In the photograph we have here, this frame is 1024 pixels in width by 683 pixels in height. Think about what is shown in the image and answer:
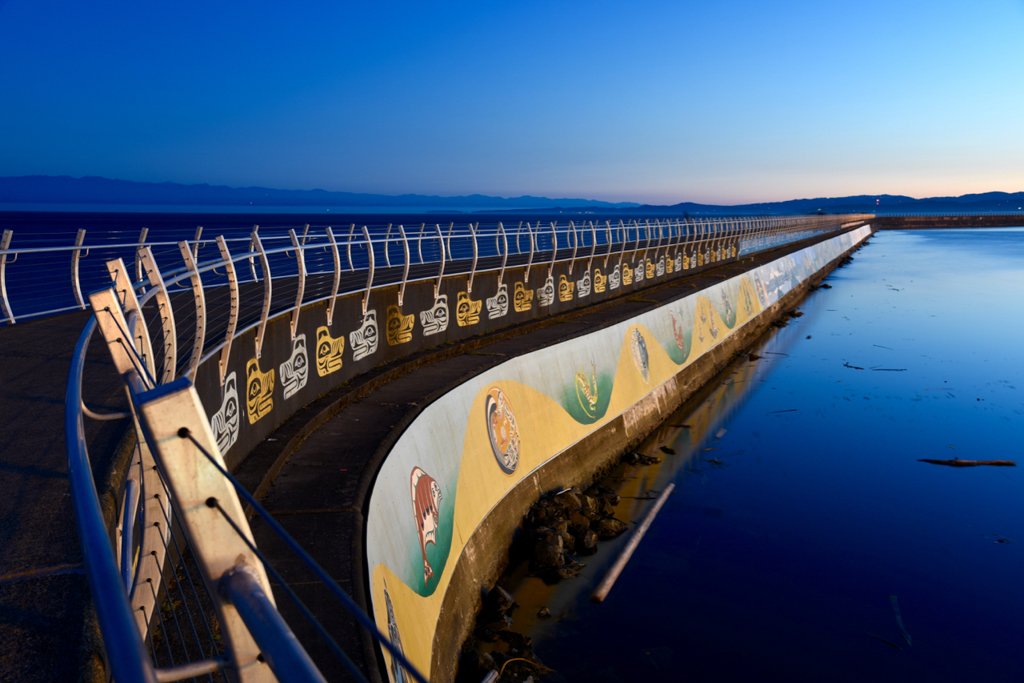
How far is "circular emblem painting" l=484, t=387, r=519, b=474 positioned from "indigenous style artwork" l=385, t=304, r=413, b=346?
2.33m

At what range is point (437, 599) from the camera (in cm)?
671

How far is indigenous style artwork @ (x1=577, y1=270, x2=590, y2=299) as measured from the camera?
19797mm

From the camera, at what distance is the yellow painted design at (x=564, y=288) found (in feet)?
61.0

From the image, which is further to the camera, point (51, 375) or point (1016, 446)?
point (1016, 446)

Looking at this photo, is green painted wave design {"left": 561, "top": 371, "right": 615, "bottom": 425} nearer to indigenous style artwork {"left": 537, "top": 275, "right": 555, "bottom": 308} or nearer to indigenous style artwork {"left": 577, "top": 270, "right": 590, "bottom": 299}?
indigenous style artwork {"left": 537, "top": 275, "right": 555, "bottom": 308}

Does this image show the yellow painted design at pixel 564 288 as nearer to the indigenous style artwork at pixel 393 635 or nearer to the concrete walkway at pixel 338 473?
the concrete walkway at pixel 338 473

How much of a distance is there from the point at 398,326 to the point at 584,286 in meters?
9.32

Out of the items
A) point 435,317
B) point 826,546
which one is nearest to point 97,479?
point 435,317

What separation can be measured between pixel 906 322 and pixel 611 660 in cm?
2864

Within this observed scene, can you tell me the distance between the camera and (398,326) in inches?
460

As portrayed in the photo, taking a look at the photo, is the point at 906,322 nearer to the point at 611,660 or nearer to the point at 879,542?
the point at 879,542

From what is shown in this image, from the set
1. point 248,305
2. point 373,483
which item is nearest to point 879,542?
point 373,483

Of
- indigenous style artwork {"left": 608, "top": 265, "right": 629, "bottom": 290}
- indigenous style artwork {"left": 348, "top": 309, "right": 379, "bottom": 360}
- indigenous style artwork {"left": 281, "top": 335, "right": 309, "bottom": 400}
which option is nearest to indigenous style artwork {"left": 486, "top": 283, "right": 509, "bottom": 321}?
indigenous style artwork {"left": 348, "top": 309, "right": 379, "bottom": 360}

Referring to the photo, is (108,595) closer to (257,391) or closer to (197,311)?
(197,311)
